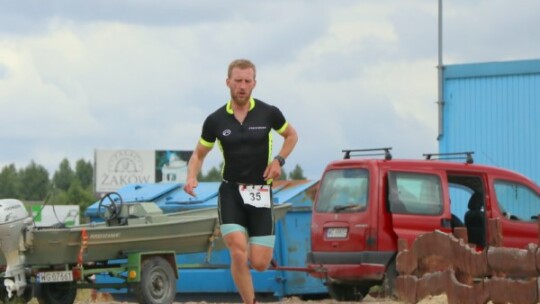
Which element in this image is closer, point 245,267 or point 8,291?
point 245,267

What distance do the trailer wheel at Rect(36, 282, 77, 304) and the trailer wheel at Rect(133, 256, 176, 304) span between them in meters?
0.82

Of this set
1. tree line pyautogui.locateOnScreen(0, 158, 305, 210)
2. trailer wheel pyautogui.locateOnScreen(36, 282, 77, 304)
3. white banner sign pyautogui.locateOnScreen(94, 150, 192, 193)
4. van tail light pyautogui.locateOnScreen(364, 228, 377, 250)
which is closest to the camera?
trailer wheel pyautogui.locateOnScreen(36, 282, 77, 304)

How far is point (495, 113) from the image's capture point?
3272cm

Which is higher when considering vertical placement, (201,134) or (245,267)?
(201,134)

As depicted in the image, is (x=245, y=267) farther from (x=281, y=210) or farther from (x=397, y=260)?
(x=281, y=210)

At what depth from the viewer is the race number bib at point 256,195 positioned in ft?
37.9

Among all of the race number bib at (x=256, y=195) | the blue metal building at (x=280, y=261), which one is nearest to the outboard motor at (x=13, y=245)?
the race number bib at (x=256, y=195)

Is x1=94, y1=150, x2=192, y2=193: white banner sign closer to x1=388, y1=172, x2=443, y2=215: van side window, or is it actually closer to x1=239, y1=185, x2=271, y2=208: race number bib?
x1=388, y1=172, x2=443, y2=215: van side window

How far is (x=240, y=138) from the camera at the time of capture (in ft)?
37.8

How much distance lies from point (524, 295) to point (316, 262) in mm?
6269

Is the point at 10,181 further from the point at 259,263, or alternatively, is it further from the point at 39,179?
the point at 259,263

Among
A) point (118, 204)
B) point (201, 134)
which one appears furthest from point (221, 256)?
point (201, 134)

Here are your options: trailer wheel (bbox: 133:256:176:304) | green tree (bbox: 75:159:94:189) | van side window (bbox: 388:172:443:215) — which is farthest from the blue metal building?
green tree (bbox: 75:159:94:189)

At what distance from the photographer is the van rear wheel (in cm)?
1984
